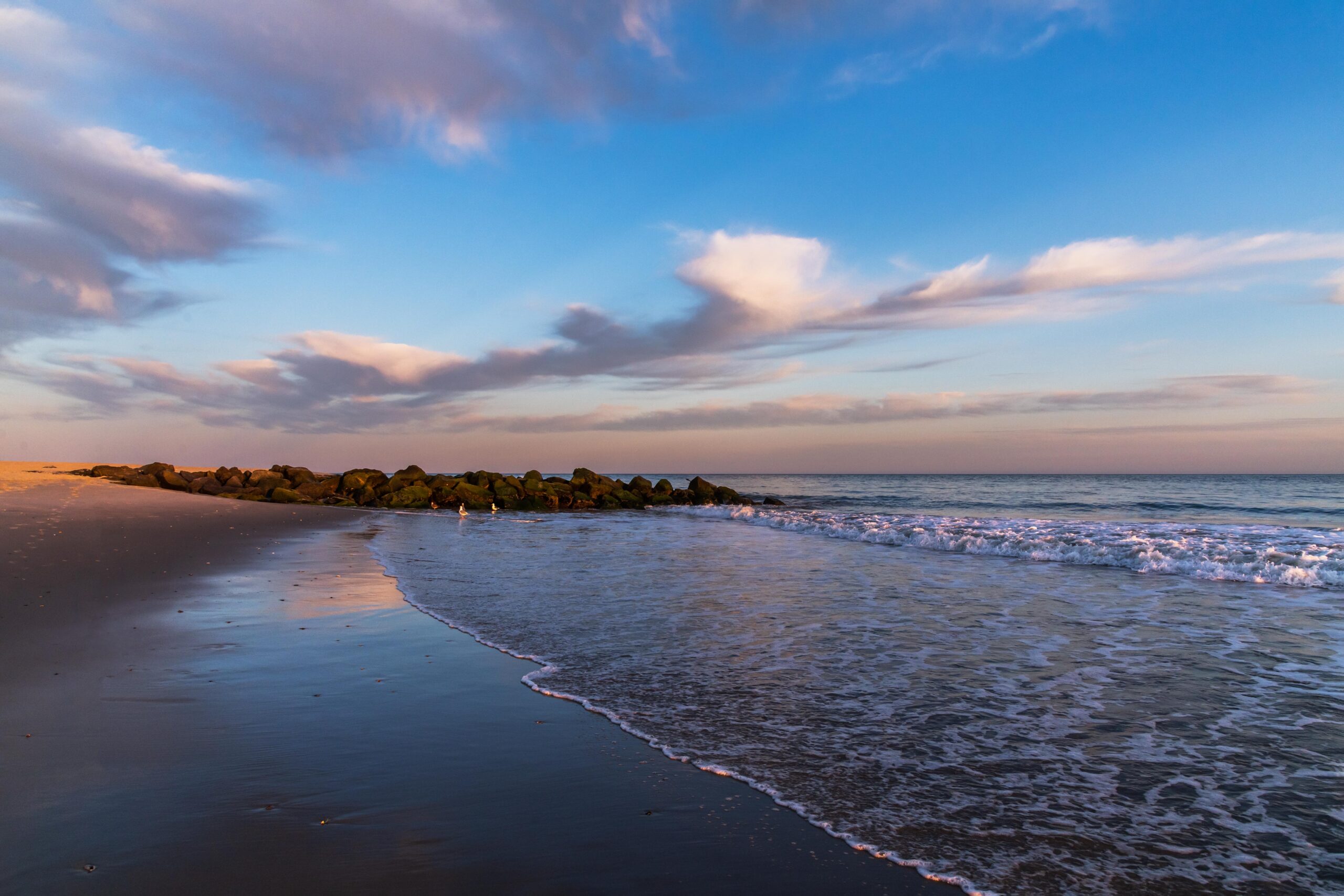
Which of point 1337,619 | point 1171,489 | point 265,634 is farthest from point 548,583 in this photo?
point 1171,489

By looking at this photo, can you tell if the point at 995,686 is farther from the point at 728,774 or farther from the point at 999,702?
the point at 728,774

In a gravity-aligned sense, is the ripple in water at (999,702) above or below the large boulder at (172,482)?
below

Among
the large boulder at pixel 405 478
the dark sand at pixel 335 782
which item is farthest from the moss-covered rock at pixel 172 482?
the dark sand at pixel 335 782

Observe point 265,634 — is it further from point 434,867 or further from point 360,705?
point 434,867

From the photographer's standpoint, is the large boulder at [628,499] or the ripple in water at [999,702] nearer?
the ripple in water at [999,702]

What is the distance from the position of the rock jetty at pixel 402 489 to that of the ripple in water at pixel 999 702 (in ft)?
81.5

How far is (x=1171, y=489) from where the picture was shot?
193 feet

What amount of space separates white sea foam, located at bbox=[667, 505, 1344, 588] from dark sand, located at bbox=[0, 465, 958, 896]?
1396 centimetres

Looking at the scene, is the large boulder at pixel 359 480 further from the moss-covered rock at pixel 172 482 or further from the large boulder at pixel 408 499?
the moss-covered rock at pixel 172 482

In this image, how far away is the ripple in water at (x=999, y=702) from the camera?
3.63m

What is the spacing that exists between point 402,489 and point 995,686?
36.2 m

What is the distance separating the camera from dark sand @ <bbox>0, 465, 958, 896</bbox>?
3217mm

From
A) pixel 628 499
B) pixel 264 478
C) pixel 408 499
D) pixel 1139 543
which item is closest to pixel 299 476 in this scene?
pixel 264 478

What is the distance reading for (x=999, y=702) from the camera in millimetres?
5945
